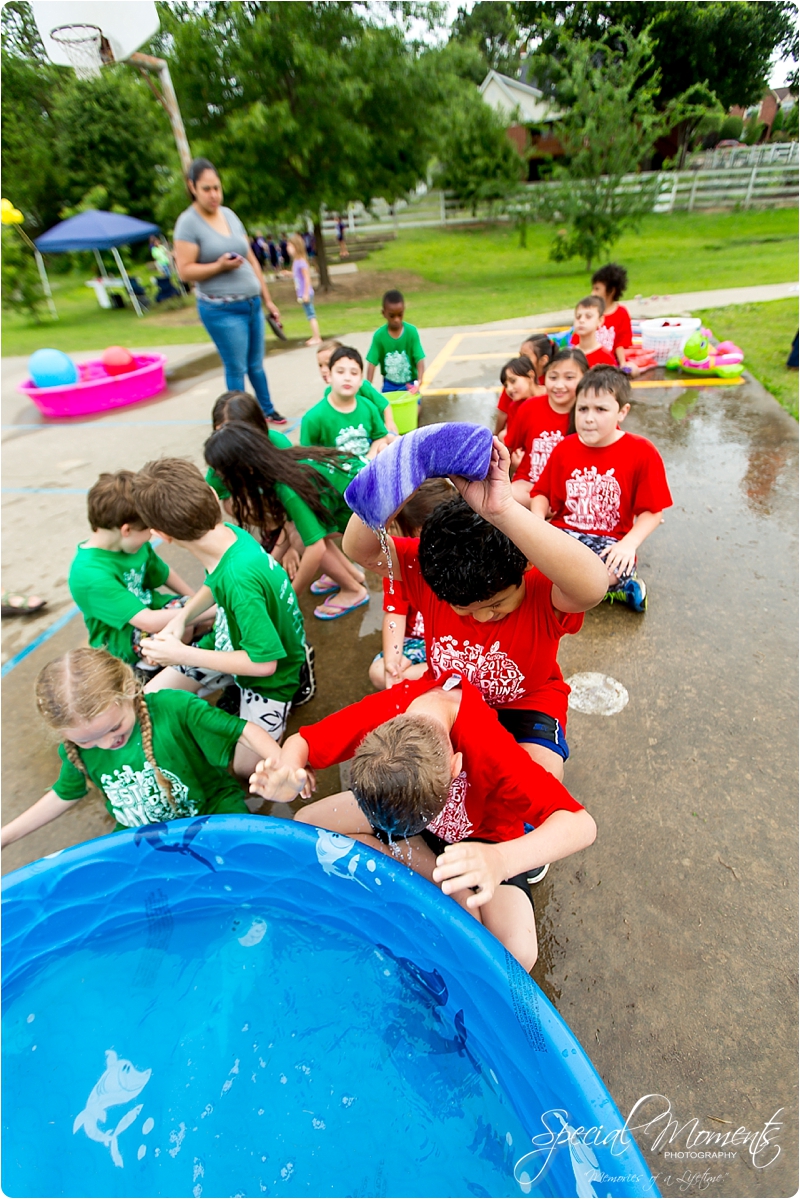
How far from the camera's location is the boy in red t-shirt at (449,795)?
1.44 metres

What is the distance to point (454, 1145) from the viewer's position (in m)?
1.62

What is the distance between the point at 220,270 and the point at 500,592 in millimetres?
4249

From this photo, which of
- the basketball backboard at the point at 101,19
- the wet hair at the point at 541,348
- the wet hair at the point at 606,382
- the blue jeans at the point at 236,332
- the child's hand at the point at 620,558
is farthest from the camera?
the blue jeans at the point at 236,332

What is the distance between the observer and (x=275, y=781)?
6.19 ft

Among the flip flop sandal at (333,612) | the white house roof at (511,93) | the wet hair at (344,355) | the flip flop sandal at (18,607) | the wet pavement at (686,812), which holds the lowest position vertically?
the flip flop sandal at (18,607)

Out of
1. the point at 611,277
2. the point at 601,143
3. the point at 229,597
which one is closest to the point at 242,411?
the point at 229,597

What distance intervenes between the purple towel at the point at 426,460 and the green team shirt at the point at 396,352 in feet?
13.4

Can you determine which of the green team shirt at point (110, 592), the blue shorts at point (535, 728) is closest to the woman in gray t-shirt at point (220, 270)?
the green team shirt at point (110, 592)

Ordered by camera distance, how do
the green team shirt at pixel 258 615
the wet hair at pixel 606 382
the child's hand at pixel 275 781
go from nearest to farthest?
the child's hand at pixel 275 781 < the green team shirt at pixel 258 615 < the wet hair at pixel 606 382

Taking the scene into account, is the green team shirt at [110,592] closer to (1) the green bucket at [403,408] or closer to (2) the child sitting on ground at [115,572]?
(2) the child sitting on ground at [115,572]

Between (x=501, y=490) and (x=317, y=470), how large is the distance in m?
1.79

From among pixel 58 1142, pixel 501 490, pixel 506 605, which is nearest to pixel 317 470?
pixel 506 605

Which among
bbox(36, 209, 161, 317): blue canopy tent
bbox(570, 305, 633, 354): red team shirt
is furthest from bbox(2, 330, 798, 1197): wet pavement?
bbox(36, 209, 161, 317): blue canopy tent

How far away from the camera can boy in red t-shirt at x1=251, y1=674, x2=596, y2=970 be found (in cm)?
144
